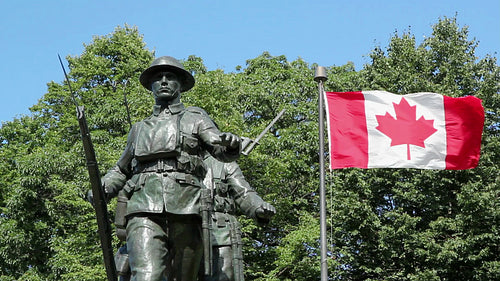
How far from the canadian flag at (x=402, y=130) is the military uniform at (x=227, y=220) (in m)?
3.64

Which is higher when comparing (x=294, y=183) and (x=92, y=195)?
(x=294, y=183)

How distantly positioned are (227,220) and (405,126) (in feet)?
18.2

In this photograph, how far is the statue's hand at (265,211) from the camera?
9.88 meters

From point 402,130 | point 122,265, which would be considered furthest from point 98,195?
point 402,130

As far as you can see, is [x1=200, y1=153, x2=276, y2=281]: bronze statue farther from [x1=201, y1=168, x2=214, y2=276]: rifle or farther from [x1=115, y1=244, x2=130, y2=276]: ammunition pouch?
[x1=201, y1=168, x2=214, y2=276]: rifle

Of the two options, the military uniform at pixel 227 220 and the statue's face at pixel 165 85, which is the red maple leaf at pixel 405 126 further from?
the statue's face at pixel 165 85

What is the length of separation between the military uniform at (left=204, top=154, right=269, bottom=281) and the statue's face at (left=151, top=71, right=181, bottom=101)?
230cm

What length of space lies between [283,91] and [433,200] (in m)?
9.06

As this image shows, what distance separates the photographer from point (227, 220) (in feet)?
43.2

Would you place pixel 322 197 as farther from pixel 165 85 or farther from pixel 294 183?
pixel 294 183

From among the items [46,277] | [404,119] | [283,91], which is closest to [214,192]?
[404,119]

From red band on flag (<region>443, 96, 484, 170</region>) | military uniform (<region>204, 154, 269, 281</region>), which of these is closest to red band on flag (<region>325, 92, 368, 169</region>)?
red band on flag (<region>443, 96, 484, 170</region>)

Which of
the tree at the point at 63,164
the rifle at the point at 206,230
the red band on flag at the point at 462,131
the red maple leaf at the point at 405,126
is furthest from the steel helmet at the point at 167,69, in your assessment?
the tree at the point at 63,164

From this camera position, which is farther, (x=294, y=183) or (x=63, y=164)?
(x=294, y=183)
